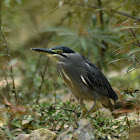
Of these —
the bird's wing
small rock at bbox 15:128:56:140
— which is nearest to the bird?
the bird's wing

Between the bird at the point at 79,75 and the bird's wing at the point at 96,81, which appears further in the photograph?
the bird's wing at the point at 96,81

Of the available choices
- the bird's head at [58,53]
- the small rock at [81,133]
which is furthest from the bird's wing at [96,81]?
the small rock at [81,133]

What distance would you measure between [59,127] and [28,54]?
17.7 ft

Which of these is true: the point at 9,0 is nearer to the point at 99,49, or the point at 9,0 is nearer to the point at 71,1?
the point at 71,1

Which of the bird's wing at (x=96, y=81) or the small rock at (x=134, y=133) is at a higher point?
the bird's wing at (x=96, y=81)

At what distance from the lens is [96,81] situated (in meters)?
3.50

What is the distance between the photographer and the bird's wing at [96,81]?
3420 mm

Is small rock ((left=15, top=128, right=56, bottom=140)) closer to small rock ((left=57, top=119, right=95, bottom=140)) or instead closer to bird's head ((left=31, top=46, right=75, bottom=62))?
small rock ((left=57, top=119, right=95, bottom=140))

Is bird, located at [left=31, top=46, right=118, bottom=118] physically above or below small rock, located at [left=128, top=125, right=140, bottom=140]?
above

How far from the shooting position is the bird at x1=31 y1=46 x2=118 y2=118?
124 inches

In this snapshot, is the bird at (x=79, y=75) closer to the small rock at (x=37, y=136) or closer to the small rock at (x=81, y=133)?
the small rock at (x=81, y=133)

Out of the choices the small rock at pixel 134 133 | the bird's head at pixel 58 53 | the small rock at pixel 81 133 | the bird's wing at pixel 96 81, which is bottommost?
the small rock at pixel 134 133

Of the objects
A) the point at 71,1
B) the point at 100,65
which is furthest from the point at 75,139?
the point at 100,65

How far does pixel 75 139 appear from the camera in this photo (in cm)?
291
